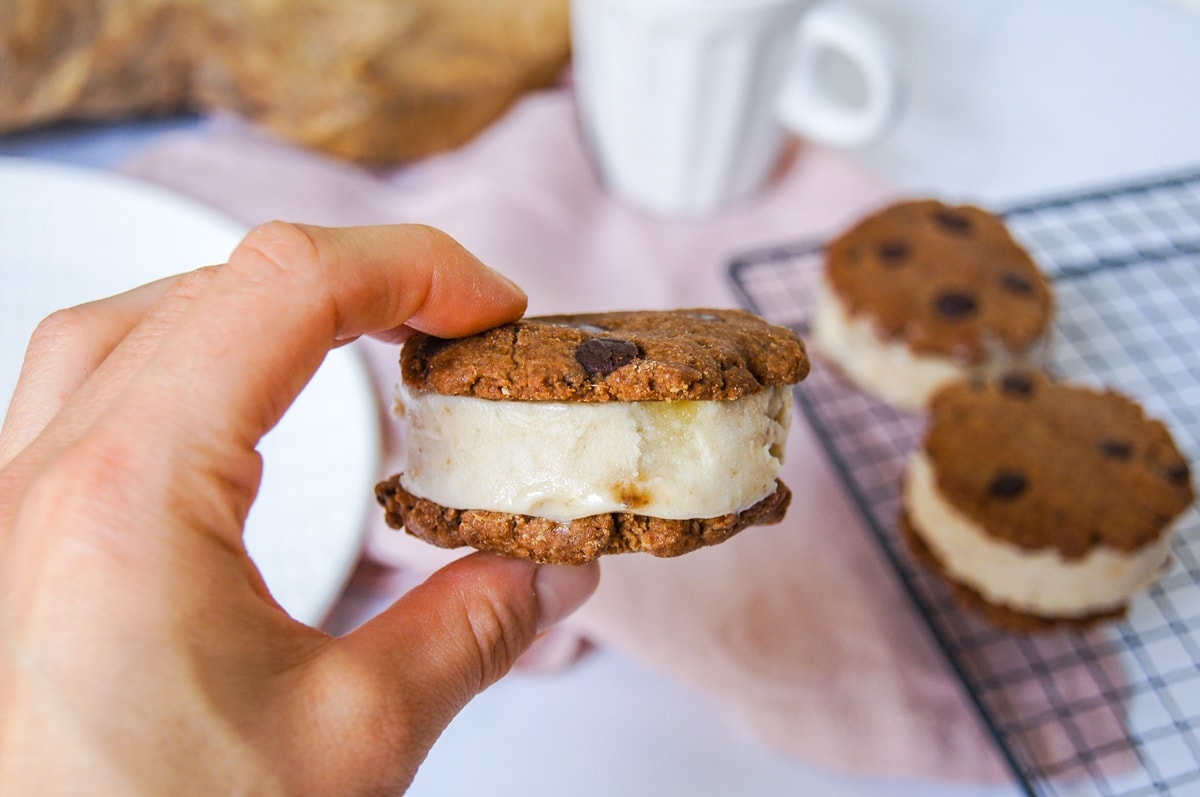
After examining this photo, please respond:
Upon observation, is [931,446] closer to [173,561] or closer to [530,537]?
[530,537]

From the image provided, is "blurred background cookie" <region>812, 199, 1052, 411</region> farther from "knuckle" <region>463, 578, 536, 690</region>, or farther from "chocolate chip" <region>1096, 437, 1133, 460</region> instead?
"knuckle" <region>463, 578, 536, 690</region>

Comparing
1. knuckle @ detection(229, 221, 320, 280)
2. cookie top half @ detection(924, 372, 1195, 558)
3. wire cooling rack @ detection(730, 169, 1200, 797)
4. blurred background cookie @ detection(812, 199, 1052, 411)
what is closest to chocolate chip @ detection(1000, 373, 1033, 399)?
cookie top half @ detection(924, 372, 1195, 558)

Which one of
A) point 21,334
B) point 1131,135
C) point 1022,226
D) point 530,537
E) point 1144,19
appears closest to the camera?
point 530,537

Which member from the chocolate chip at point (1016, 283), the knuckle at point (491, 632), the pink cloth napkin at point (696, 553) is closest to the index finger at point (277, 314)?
the knuckle at point (491, 632)

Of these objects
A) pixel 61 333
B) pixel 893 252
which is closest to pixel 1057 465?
pixel 893 252

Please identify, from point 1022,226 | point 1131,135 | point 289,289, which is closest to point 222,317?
point 289,289
